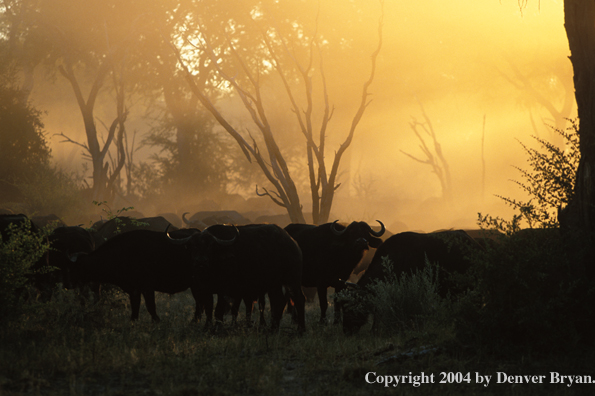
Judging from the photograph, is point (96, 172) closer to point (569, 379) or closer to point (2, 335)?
point (2, 335)

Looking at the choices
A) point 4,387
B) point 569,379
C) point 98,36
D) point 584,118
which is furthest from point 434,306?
point 98,36

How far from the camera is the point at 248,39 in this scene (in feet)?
99.5

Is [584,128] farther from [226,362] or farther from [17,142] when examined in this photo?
[17,142]

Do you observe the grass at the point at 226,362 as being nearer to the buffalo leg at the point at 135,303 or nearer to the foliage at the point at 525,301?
the foliage at the point at 525,301

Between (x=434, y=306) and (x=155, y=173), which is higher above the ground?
(x=155, y=173)

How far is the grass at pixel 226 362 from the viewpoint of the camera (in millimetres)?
5621

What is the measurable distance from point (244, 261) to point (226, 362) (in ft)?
8.12

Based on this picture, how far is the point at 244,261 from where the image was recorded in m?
8.82

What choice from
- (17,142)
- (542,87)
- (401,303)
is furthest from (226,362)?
(542,87)

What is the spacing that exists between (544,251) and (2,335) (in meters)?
6.93

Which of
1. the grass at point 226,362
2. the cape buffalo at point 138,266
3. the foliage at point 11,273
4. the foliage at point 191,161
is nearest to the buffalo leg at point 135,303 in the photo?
the cape buffalo at point 138,266

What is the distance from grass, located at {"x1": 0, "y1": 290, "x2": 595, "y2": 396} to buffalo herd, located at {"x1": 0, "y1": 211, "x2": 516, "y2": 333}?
2.66 ft

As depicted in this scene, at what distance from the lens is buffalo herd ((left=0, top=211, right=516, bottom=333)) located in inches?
345

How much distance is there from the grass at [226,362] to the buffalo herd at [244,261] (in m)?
0.81
